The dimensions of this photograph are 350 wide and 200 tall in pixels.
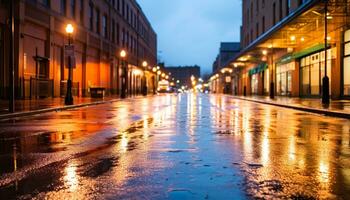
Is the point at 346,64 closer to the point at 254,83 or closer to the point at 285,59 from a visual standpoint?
the point at 285,59

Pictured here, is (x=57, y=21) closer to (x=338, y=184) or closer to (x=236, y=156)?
(x=236, y=156)

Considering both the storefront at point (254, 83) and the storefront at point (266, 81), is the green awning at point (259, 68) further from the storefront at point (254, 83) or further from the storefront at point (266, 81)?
the storefront at point (254, 83)

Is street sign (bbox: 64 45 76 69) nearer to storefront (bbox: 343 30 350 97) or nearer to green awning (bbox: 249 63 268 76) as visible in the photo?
storefront (bbox: 343 30 350 97)

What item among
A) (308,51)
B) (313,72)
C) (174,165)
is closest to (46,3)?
(308,51)

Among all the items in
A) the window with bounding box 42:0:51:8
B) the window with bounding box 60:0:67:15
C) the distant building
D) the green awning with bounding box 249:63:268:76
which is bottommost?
the green awning with bounding box 249:63:268:76

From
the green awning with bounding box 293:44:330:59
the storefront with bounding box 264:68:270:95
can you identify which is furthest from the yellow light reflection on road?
the storefront with bounding box 264:68:270:95

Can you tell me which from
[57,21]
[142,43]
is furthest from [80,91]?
[142,43]

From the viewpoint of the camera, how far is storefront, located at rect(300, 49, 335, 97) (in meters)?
42.7

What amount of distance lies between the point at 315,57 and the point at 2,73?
28.6 m

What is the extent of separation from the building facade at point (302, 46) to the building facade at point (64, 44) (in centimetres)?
1795

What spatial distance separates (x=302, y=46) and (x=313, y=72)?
4412mm

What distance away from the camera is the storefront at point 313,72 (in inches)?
1681

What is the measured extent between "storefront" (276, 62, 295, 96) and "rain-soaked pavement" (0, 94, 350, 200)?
4284 cm

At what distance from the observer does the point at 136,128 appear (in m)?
15.7
